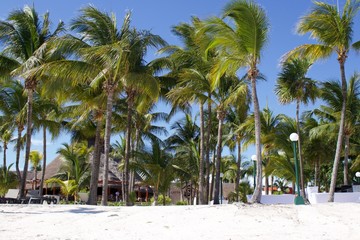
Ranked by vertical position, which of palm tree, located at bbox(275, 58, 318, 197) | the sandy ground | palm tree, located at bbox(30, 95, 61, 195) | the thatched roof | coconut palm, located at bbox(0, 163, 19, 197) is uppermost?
palm tree, located at bbox(275, 58, 318, 197)

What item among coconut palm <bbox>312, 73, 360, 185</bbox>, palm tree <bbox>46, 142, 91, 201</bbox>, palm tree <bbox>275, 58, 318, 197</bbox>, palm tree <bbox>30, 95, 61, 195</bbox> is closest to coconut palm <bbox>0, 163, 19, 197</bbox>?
palm tree <bbox>46, 142, 91, 201</bbox>

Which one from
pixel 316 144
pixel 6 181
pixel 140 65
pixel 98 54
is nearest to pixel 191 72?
pixel 140 65

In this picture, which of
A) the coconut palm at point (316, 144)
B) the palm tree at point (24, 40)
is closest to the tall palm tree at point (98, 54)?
the palm tree at point (24, 40)

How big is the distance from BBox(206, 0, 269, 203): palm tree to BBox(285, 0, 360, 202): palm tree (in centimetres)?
407

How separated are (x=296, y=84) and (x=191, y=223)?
48.4 ft

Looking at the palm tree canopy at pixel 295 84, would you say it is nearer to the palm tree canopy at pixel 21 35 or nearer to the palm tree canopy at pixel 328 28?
the palm tree canopy at pixel 328 28

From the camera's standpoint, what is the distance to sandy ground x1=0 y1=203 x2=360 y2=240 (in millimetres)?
8430

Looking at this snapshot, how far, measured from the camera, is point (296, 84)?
2223 centimetres

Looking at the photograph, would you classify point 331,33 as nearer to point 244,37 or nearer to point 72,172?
point 244,37

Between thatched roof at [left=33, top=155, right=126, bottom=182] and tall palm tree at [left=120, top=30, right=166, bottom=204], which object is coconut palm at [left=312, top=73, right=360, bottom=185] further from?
thatched roof at [left=33, top=155, right=126, bottom=182]

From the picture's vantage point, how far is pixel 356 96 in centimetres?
2358

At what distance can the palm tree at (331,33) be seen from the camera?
52.2 ft

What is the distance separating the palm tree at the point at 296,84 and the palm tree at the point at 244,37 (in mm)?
9124

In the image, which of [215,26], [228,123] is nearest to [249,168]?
[228,123]
